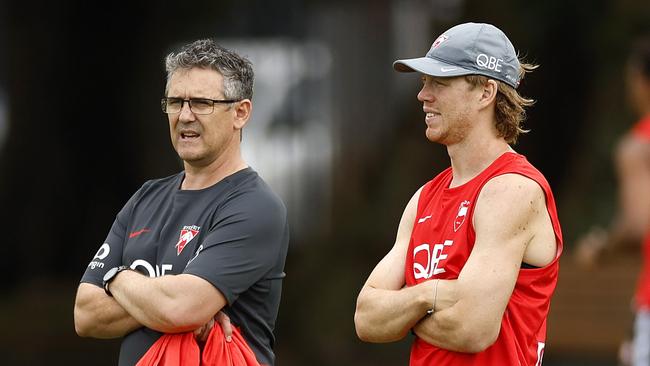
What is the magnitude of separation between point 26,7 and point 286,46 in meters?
3.37

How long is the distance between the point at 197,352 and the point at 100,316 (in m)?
0.44

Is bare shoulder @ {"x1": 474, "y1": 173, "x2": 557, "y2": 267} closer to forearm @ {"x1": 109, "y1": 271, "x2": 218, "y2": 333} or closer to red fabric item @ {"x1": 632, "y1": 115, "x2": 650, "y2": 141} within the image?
forearm @ {"x1": 109, "y1": 271, "x2": 218, "y2": 333}

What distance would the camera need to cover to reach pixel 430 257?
437 centimetres

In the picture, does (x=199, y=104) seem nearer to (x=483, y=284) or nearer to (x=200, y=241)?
(x=200, y=241)

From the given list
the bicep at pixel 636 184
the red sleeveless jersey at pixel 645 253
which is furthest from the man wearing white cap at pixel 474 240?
the red sleeveless jersey at pixel 645 253

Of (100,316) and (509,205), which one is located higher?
(509,205)

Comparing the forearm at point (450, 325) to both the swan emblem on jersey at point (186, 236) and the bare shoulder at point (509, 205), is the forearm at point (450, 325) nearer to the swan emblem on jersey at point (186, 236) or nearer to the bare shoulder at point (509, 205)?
the bare shoulder at point (509, 205)

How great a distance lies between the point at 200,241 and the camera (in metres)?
4.60

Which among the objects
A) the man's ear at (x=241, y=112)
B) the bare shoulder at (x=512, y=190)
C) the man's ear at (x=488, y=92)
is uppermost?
the man's ear at (x=488, y=92)

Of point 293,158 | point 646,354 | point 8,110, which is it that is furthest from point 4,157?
point 646,354

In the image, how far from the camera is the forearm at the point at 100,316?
15.0 ft

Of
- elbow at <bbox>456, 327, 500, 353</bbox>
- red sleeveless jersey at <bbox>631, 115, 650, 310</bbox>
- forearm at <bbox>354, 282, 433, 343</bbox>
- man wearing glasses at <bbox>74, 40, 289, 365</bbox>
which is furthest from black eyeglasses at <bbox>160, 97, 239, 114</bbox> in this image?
red sleeveless jersey at <bbox>631, 115, 650, 310</bbox>

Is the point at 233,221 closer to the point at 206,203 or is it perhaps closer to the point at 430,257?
A: the point at 206,203

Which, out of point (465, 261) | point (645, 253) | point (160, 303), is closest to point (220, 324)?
point (160, 303)
